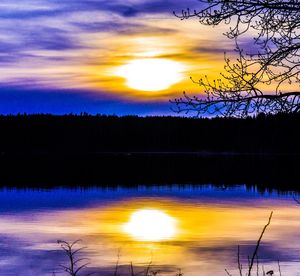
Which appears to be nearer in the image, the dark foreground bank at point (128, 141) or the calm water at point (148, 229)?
the calm water at point (148, 229)

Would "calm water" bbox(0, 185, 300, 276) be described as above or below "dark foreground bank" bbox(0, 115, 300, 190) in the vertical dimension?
below

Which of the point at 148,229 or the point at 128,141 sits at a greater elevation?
the point at 128,141

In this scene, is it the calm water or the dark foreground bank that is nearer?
the calm water

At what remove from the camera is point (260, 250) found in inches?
896

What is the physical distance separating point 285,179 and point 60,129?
69994 millimetres

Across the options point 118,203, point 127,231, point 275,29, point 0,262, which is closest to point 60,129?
point 118,203

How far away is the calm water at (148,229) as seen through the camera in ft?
65.9

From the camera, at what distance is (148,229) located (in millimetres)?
29500

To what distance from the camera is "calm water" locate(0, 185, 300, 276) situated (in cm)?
2008

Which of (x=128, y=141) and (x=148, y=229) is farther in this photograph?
(x=128, y=141)

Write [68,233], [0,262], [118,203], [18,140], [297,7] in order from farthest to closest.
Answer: [18,140]
[118,203]
[68,233]
[0,262]
[297,7]

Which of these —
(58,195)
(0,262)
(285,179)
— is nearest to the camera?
(0,262)

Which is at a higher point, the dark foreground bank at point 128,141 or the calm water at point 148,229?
the dark foreground bank at point 128,141

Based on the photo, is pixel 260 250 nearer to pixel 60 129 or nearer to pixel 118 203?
pixel 118 203
